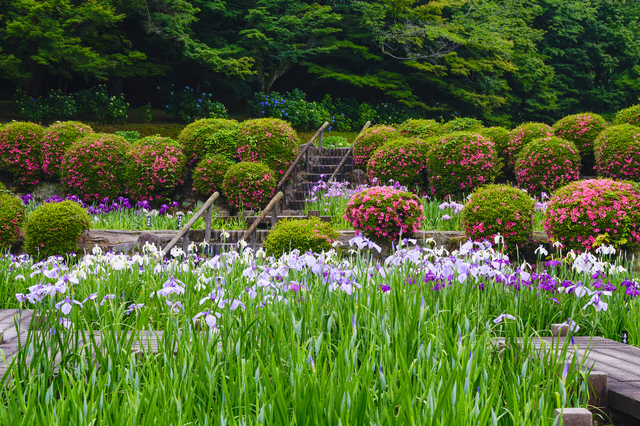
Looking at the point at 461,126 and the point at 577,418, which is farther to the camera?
the point at 461,126

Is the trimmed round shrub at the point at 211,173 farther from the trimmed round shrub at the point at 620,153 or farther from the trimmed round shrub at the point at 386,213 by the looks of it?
the trimmed round shrub at the point at 620,153

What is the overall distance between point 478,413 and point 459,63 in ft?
64.4

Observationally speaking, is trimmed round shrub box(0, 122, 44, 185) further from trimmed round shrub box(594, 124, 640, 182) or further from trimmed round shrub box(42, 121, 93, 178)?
trimmed round shrub box(594, 124, 640, 182)

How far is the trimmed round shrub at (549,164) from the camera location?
28.8ft

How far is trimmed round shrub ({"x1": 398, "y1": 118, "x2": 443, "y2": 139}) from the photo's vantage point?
10.8 m

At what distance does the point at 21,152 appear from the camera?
35.5 feet

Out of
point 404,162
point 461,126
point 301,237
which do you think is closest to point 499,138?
point 461,126

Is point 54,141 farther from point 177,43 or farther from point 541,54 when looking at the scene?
point 541,54

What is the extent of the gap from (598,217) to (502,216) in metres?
1.18

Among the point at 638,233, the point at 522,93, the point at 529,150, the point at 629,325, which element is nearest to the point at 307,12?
the point at 522,93

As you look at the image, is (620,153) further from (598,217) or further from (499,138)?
(598,217)

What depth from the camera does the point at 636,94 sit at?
74.2 feet

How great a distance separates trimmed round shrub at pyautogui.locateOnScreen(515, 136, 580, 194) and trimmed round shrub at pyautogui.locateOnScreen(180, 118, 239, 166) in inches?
236

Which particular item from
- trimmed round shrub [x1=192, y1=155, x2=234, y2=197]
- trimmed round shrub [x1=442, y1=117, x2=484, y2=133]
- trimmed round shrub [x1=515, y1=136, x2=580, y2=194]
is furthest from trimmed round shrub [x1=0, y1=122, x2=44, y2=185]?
trimmed round shrub [x1=515, y1=136, x2=580, y2=194]
